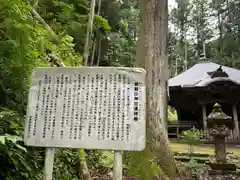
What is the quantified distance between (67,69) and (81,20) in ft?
24.4

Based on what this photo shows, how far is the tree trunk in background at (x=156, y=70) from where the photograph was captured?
4.99 meters

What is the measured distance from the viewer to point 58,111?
2.88 m

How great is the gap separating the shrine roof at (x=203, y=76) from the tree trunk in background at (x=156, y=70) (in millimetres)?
8393

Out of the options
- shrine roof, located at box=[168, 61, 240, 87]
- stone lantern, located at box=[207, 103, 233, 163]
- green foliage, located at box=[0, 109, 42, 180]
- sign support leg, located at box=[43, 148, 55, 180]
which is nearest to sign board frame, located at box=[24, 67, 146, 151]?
sign support leg, located at box=[43, 148, 55, 180]

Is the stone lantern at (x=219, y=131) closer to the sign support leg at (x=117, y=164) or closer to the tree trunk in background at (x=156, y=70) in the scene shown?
the tree trunk in background at (x=156, y=70)

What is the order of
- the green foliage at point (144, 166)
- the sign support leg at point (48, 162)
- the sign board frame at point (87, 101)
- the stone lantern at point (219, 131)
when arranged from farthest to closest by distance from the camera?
the stone lantern at point (219, 131) → the green foliage at point (144, 166) → the sign support leg at point (48, 162) → the sign board frame at point (87, 101)

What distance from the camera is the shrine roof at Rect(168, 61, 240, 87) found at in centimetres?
1323

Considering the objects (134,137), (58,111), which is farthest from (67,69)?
(134,137)

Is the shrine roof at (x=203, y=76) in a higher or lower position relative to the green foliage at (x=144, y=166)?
higher

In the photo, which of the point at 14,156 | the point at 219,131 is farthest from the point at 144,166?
the point at 219,131

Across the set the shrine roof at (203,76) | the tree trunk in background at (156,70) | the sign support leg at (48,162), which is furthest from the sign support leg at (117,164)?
the shrine roof at (203,76)

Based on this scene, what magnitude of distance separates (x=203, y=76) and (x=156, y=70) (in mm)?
10459

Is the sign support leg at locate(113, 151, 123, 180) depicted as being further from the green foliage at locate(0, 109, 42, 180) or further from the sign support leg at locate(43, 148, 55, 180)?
the green foliage at locate(0, 109, 42, 180)

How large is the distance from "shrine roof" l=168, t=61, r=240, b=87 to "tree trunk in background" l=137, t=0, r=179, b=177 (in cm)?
839
